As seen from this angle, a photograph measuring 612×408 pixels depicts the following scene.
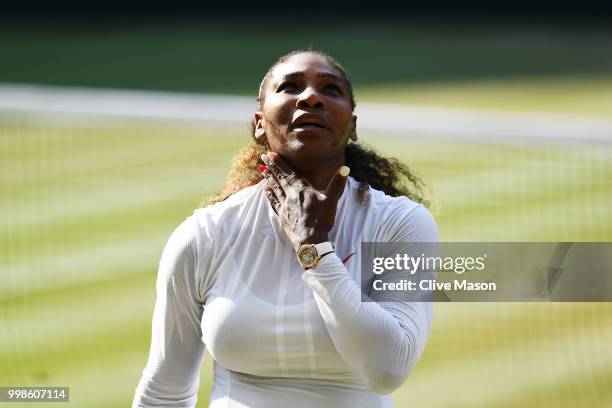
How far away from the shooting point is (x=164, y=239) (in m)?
9.56

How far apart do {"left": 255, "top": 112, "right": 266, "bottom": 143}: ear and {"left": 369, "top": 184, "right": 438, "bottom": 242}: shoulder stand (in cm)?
41

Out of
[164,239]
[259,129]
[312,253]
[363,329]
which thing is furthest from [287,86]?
[164,239]

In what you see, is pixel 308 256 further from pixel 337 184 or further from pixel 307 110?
pixel 307 110

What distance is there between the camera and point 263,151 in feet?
12.4

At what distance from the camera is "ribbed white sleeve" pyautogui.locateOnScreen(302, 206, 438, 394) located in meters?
3.15

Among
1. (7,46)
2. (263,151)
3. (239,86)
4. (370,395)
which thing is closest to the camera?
(370,395)

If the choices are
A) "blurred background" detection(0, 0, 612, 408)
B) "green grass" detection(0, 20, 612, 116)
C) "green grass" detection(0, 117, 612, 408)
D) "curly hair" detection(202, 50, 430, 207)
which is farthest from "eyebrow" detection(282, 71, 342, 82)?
"green grass" detection(0, 20, 612, 116)

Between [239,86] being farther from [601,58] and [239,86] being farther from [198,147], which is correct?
[601,58]

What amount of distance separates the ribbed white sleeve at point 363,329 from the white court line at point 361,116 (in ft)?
16.9

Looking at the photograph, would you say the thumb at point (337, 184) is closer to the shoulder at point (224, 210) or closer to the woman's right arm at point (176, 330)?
the shoulder at point (224, 210)

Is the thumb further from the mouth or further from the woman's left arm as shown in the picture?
the mouth

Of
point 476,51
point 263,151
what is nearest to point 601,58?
point 476,51

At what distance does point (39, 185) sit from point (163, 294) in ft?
25.8
